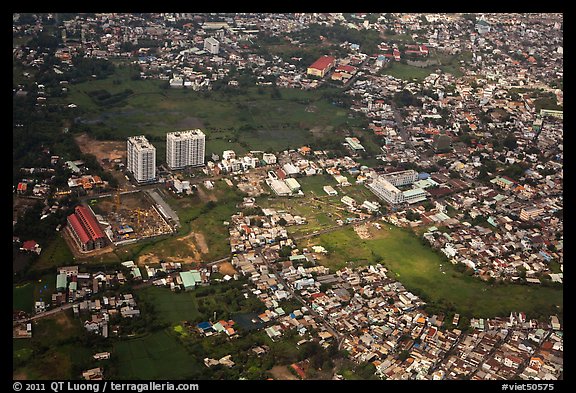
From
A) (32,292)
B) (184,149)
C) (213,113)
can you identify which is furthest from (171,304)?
(213,113)

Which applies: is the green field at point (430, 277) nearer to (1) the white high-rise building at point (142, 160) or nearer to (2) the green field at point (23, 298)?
(1) the white high-rise building at point (142, 160)

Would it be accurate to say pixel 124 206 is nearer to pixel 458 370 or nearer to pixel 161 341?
pixel 161 341

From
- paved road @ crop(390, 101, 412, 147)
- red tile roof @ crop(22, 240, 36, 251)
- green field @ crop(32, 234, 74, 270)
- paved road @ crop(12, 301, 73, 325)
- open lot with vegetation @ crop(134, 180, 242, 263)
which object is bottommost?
open lot with vegetation @ crop(134, 180, 242, 263)

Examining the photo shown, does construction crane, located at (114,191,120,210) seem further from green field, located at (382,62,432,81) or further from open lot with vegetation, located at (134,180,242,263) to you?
green field, located at (382,62,432,81)

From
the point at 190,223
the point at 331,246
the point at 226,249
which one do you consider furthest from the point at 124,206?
the point at 331,246

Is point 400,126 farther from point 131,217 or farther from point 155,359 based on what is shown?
point 155,359

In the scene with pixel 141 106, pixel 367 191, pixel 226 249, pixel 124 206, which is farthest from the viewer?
pixel 141 106

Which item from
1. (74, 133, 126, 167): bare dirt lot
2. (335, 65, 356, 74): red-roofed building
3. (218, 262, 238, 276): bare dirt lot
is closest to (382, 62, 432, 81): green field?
(335, 65, 356, 74): red-roofed building
